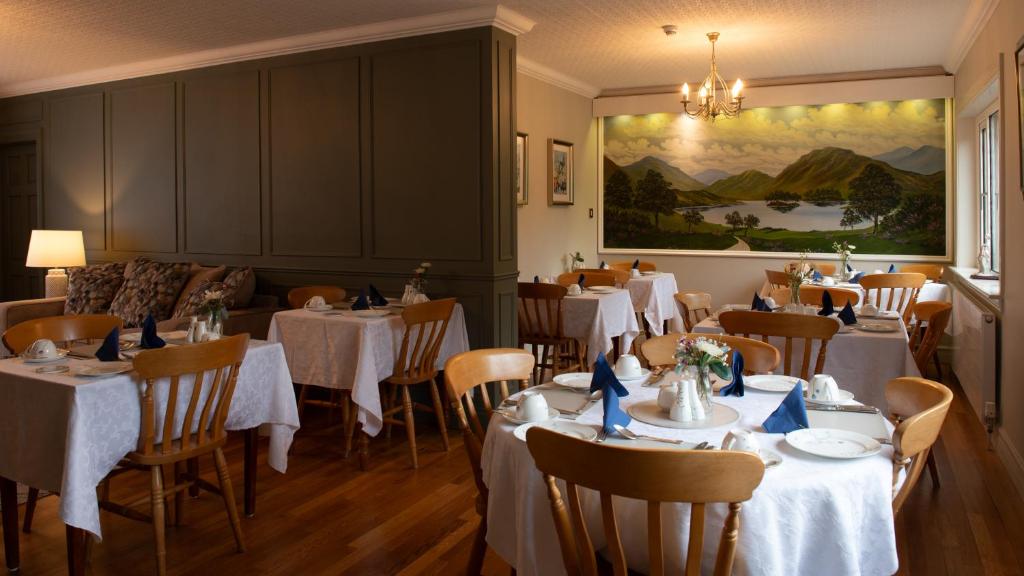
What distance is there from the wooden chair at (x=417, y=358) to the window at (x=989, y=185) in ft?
16.1

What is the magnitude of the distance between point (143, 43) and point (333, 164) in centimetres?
179

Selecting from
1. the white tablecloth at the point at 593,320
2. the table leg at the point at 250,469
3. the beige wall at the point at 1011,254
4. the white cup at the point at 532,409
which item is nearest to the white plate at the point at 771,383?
the white cup at the point at 532,409

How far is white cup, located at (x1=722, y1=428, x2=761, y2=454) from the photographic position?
1966 millimetres

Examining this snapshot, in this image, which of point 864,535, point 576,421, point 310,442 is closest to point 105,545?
point 310,442

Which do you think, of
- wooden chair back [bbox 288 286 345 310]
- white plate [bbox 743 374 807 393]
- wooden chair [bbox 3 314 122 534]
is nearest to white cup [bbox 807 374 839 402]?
white plate [bbox 743 374 807 393]

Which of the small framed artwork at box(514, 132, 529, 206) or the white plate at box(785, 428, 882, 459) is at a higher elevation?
the small framed artwork at box(514, 132, 529, 206)

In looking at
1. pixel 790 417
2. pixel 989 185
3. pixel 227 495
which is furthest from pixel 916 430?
pixel 989 185

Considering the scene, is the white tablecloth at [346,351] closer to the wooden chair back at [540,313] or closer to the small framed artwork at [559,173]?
the wooden chair back at [540,313]

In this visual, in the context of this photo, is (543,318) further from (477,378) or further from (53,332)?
(53,332)

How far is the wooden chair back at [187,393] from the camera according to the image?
292cm

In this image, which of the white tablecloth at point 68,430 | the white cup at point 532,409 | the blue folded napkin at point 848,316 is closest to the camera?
the white cup at point 532,409

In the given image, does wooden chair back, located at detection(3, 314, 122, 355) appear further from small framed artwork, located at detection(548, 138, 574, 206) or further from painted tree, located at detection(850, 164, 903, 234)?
painted tree, located at detection(850, 164, 903, 234)

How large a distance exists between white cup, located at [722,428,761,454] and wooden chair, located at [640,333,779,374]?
1168mm

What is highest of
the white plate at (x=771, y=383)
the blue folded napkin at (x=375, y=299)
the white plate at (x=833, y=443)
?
the blue folded napkin at (x=375, y=299)
